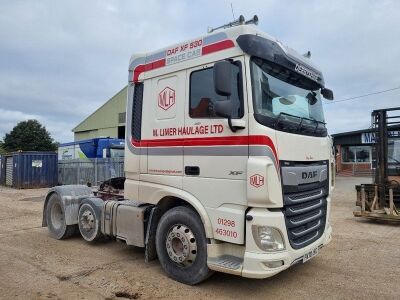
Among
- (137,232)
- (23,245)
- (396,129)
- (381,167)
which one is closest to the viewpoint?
(137,232)

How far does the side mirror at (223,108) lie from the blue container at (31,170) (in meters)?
20.9

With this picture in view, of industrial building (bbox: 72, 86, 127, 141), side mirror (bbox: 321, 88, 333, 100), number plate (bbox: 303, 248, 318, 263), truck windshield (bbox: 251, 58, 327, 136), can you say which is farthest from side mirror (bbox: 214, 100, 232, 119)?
industrial building (bbox: 72, 86, 127, 141)

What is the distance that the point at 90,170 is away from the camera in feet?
70.4

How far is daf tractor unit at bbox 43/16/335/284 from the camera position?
185 inches

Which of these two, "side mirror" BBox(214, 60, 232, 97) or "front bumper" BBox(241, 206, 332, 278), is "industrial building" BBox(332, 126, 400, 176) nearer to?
"front bumper" BBox(241, 206, 332, 278)

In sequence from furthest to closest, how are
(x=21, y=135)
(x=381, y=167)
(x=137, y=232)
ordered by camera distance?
(x=21, y=135) → (x=381, y=167) → (x=137, y=232)

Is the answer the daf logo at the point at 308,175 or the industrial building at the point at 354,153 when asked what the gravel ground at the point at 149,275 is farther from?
the industrial building at the point at 354,153

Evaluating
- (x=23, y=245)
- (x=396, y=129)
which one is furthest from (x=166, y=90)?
(x=396, y=129)

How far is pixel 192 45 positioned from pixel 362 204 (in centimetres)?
776

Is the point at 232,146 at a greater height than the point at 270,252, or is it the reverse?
the point at 232,146

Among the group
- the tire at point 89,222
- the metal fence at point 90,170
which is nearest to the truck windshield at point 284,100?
the tire at point 89,222

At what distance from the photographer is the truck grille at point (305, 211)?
4879 millimetres

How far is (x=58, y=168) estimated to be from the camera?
2420 cm

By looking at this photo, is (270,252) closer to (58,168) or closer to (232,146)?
(232,146)
